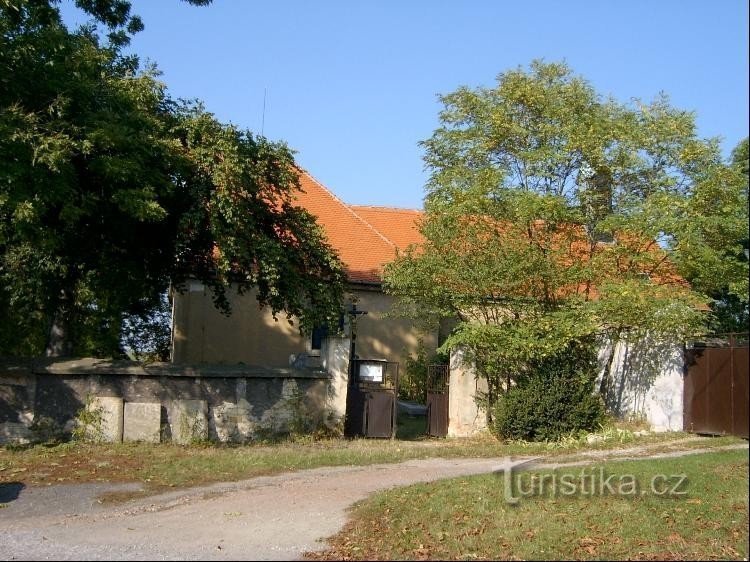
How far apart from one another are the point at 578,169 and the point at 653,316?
3.81 meters

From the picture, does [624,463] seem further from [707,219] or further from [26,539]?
[26,539]

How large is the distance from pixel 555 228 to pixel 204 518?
9663 mm

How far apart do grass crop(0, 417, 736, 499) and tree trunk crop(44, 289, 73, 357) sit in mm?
4901

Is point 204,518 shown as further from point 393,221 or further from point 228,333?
point 393,221

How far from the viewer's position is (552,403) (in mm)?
15625

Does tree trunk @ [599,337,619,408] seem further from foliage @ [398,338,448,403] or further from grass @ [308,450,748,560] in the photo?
grass @ [308,450,748,560]

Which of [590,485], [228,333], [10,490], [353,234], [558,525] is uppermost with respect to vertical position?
[353,234]

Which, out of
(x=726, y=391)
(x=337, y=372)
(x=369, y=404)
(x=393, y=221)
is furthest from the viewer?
(x=393, y=221)

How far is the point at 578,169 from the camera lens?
17219 mm

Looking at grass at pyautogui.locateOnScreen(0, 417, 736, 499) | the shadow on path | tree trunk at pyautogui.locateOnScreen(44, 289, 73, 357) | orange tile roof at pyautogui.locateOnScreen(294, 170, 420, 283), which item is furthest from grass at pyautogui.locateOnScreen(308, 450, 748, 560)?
orange tile roof at pyautogui.locateOnScreen(294, 170, 420, 283)

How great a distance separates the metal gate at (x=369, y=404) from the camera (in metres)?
16.3

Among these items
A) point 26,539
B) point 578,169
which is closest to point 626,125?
point 578,169

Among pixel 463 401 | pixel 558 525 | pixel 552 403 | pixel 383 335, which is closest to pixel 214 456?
pixel 463 401

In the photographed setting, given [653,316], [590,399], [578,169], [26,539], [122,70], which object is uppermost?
[122,70]
